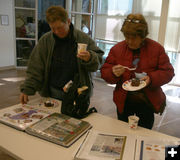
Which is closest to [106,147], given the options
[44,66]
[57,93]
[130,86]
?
[130,86]

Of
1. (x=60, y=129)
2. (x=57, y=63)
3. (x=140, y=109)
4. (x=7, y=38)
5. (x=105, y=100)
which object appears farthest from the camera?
(x=7, y=38)

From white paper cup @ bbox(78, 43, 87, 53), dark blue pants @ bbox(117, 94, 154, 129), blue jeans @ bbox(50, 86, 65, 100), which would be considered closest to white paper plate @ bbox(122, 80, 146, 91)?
dark blue pants @ bbox(117, 94, 154, 129)

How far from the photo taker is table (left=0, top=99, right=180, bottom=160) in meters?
1.07

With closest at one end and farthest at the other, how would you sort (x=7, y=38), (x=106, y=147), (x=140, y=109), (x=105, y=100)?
(x=106, y=147), (x=140, y=109), (x=105, y=100), (x=7, y=38)

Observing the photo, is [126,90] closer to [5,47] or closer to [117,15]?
[117,15]

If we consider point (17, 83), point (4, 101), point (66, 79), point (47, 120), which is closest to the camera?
point (47, 120)

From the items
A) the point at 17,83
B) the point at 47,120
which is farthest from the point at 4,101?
the point at 47,120

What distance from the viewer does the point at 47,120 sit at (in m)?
1.38

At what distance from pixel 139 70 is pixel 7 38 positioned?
16.6ft

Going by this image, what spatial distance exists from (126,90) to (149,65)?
23 centimetres

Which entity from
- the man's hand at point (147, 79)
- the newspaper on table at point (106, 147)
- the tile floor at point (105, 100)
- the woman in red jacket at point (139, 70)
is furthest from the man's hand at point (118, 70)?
the tile floor at point (105, 100)

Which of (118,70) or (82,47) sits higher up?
(82,47)

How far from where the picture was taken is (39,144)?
1162 mm

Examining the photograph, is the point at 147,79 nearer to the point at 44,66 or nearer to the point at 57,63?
the point at 57,63
